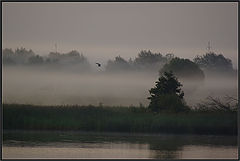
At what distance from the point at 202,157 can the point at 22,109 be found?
29.2ft

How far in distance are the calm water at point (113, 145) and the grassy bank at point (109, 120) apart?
0.28 m

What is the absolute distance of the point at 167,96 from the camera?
100 ft

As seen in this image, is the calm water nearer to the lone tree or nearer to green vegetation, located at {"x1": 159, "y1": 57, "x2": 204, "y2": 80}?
the lone tree

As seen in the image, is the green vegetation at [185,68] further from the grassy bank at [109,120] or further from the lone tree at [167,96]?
the grassy bank at [109,120]

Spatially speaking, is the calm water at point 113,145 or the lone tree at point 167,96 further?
the lone tree at point 167,96

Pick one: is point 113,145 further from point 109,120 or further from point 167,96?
point 167,96

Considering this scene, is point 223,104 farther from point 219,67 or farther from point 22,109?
point 219,67

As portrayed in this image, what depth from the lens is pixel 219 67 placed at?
134 feet

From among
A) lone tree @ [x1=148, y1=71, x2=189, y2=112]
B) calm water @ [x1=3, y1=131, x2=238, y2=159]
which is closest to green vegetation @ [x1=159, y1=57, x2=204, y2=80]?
lone tree @ [x1=148, y1=71, x2=189, y2=112]

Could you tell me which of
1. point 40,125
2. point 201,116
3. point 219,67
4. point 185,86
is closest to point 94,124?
point 40,125

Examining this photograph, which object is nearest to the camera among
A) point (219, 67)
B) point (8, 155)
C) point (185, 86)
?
point (8, 155)

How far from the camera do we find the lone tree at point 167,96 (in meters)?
30.1

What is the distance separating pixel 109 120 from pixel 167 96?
162 inches

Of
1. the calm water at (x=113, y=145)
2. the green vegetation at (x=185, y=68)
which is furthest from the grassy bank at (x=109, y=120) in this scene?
the green vegetation at (x=185, y=68)
